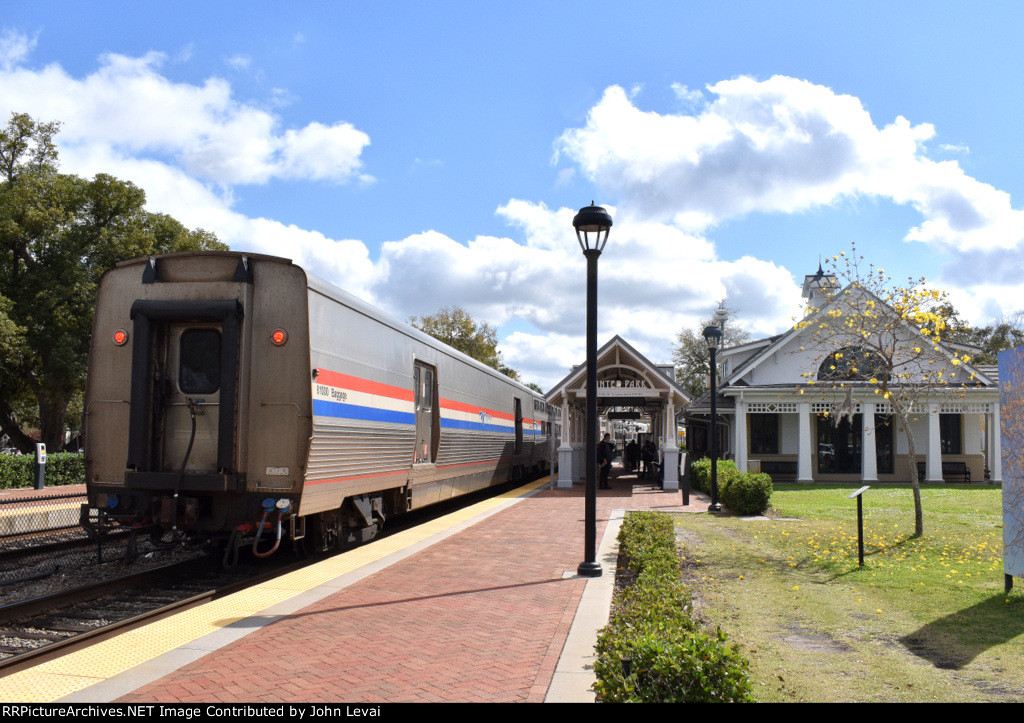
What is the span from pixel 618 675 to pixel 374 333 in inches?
281

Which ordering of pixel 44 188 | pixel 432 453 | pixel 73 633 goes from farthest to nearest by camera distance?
pixel 44 188
pixel 432 453
pixel 73 633

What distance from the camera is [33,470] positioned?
2209 centimetres

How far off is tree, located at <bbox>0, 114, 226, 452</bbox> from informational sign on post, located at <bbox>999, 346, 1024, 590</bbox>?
1056 inches

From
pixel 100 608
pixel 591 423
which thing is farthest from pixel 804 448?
pixel 100 608

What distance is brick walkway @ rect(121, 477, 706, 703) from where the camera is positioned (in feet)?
16.2

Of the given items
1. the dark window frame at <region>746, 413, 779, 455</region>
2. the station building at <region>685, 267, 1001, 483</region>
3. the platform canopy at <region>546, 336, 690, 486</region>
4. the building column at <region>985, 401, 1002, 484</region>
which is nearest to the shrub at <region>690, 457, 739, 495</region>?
the platform canopy at <region>546, 336, 690, 486</region>

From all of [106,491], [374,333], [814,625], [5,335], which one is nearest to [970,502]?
[814,625]

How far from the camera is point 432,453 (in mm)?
13781

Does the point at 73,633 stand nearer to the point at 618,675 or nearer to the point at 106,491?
the point at 106,491

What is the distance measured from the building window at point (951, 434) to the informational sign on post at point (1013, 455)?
21566 millimetres

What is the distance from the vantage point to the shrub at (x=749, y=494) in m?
16.2

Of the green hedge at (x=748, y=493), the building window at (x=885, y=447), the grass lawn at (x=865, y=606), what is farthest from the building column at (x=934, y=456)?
the green hedge at (x=748, y=493)

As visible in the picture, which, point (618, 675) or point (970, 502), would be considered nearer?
point (618, 675)

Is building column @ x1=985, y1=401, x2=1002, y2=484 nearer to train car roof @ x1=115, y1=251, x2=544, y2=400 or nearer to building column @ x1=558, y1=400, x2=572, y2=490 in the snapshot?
building column @ x1=558, y1=400, x2=572, y2=490
